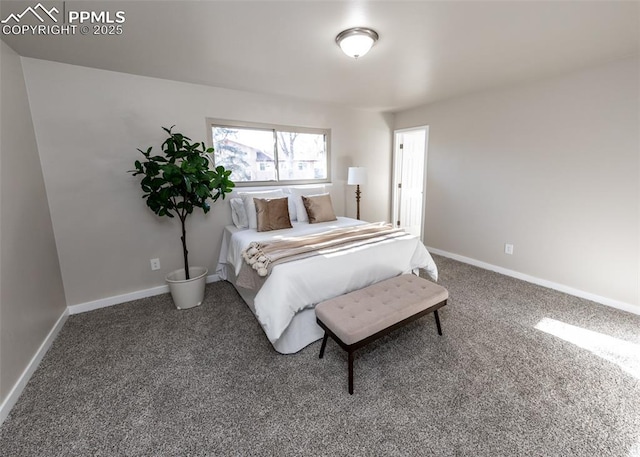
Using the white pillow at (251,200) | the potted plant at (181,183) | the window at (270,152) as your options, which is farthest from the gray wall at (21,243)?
the white pillow at (251,200)

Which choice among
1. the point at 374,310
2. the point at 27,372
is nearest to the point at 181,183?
the point at 27,372

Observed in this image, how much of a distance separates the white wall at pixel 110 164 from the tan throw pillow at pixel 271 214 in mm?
580

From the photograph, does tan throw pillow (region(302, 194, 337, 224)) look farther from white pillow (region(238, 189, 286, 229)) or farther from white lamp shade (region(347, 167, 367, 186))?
white lamp shade (region(347, 167, 367, 186))

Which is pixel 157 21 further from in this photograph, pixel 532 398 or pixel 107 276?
pixel 532 398

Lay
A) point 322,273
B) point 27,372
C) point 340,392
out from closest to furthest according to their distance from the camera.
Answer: point 340,392, point 27,372, point 322,273

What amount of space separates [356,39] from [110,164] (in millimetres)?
2564

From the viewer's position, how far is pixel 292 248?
2.25 metres

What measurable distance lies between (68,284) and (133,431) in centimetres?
196

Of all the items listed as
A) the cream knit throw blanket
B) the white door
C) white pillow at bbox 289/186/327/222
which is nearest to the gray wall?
the cream knit throw blanket

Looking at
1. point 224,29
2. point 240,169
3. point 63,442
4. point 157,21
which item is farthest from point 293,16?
point 63,442

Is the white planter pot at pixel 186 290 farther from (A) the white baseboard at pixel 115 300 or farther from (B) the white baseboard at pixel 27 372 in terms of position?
(B) the white baseboard at pixel 27 372

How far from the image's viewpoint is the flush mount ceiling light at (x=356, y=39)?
6.26 ft

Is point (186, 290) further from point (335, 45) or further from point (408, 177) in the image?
point (408, 177)

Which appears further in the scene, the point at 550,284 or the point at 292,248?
the point at 550,284
